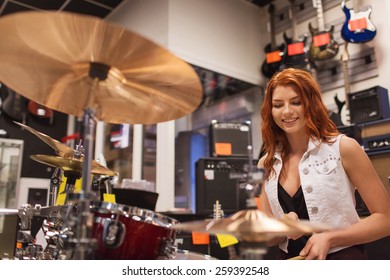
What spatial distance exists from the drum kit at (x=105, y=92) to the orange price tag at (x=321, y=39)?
2.53 meters

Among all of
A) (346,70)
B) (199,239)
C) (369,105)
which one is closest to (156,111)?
(199,239)

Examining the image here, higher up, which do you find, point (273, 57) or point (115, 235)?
point (273, 57)

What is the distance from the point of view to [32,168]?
4.51 meters

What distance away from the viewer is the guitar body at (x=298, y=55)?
3.25m

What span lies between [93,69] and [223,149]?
2.07 metres

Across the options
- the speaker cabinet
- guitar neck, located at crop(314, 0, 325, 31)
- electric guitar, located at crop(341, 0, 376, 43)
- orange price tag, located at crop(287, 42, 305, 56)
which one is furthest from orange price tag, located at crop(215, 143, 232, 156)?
guitar neck, located at crop(314, 0, 325, 31)

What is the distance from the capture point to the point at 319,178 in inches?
47.6

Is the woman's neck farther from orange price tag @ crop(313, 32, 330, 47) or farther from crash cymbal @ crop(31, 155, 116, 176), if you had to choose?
orange price tag @ crop(313, 32, 330, 47)

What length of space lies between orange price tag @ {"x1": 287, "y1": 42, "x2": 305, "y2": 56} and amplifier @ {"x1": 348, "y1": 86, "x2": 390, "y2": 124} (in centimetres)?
80

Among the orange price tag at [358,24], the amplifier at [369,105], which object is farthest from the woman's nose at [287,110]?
the orange price tag at [358,24]

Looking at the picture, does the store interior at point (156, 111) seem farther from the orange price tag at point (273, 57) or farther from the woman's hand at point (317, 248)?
the woman's hand at point (317, 248)

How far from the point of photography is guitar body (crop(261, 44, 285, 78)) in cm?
355

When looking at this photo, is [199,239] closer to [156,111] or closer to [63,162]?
[63,162]
